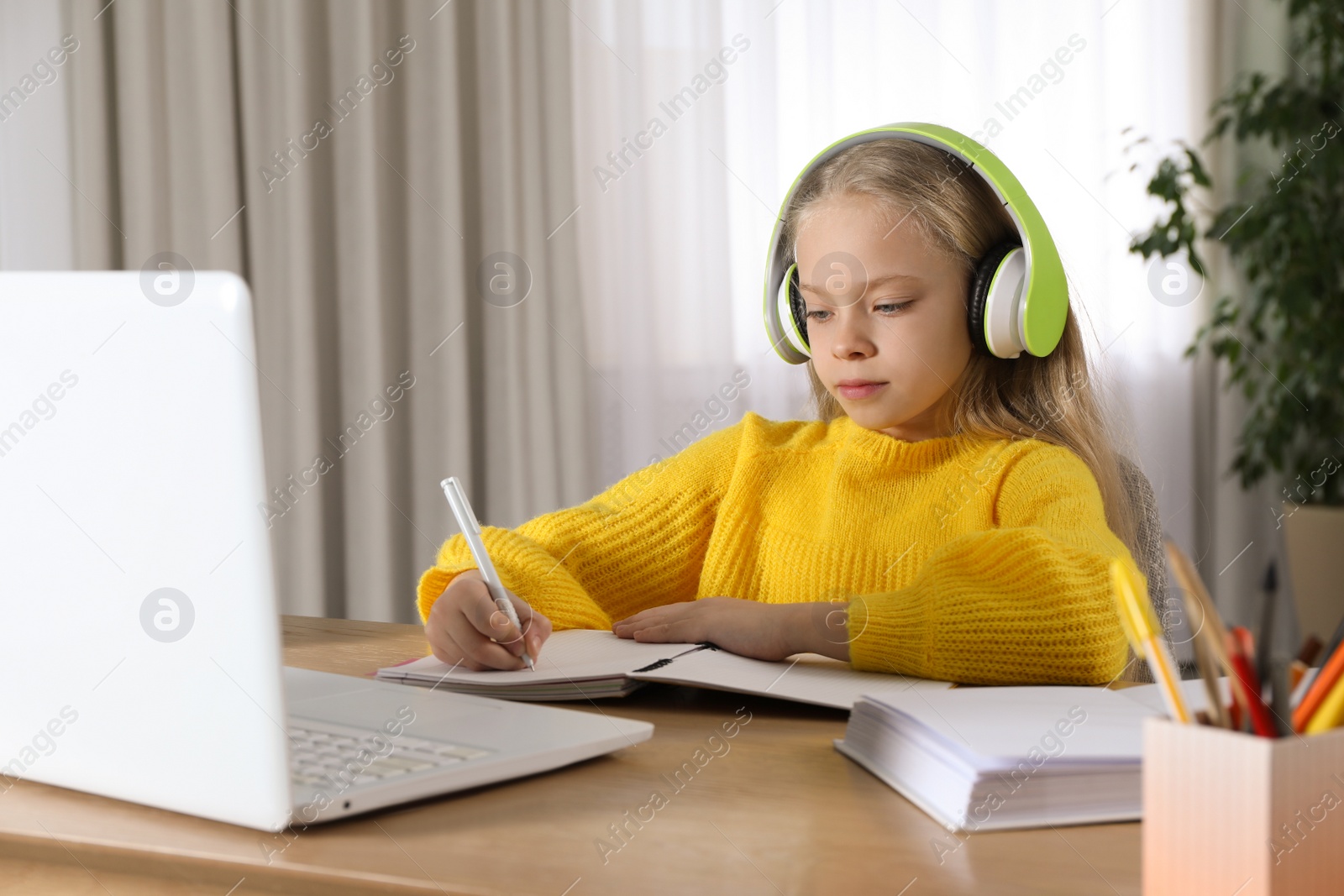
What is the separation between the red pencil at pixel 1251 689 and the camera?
386 millimetres

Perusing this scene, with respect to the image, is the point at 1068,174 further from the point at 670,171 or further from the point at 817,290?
the point at 817,290

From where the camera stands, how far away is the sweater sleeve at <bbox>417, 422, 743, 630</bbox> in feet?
3.52

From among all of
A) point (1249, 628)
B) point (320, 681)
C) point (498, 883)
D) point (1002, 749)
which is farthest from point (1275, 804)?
point (320, 681)

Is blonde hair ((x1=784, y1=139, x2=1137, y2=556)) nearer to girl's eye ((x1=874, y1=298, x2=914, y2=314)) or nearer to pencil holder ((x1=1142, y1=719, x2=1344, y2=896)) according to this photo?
girl's eye ((x1=874, y1=298, x2=914, y2=314))

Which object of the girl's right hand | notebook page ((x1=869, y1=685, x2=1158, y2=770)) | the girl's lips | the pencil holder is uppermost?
the girl's lips

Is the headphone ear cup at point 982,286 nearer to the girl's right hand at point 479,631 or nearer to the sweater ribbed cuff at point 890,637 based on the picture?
the sweater ribbed cuff at point 890,637

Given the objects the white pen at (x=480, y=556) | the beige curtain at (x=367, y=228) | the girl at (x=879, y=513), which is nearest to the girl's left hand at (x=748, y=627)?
the girl at (x=879, y=513)

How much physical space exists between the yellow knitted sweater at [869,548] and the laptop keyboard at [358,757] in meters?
0.36

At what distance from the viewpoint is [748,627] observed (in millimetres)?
880

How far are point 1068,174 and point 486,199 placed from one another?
1405 millimetres

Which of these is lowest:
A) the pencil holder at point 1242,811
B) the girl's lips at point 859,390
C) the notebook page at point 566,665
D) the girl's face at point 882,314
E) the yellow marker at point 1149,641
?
the notebook page at point 566,665

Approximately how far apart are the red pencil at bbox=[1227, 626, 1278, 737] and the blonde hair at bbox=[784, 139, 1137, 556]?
726 millimetres

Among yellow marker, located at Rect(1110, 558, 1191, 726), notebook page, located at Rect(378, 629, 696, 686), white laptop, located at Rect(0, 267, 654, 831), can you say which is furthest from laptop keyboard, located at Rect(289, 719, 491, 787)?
yellow marker, located at Rect(1110, 558, 1191, 726)

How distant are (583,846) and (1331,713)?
0.97 feet
